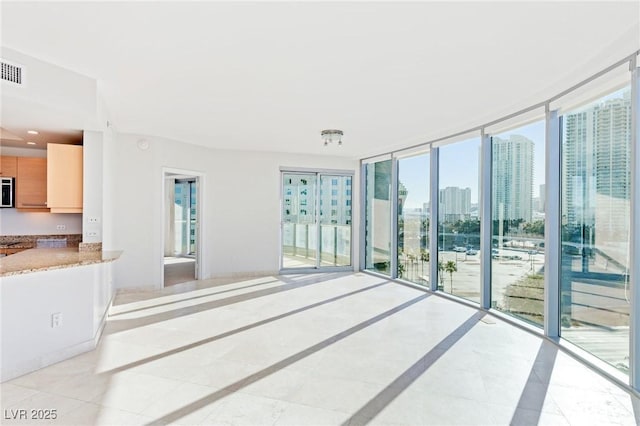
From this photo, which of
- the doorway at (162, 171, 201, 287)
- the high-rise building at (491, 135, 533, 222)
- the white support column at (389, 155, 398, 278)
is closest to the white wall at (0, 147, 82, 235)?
the doorway at (162, 171, 201, 287)

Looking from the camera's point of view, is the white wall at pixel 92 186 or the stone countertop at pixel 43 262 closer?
the stone countertop at pixel 43 262

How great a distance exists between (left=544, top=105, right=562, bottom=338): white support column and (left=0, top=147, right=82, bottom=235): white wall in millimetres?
6090

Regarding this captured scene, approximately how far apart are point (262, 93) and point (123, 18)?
1637 millimetres

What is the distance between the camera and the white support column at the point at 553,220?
12.5 feet

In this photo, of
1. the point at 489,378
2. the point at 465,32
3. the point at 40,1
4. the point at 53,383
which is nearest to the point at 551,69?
the point at 465,32

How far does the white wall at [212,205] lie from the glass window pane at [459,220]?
8.56ft

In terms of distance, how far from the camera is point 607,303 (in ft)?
10.6

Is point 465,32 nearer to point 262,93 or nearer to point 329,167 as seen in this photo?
point 262,93

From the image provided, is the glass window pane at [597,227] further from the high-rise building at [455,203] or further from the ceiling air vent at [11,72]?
the ceiling air vent at [11,72]

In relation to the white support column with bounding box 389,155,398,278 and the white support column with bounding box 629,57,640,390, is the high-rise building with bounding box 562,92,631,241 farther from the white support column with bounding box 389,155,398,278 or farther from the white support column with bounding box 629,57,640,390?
the white support column with bounding box 389,155,398,278

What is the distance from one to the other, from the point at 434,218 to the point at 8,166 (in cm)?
619

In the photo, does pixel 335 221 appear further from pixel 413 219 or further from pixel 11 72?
pixel 11 72

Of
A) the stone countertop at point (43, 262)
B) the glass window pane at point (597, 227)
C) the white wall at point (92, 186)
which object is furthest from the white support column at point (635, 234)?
the white wall at point (92, 186)

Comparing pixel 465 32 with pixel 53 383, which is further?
pixel 53 383
